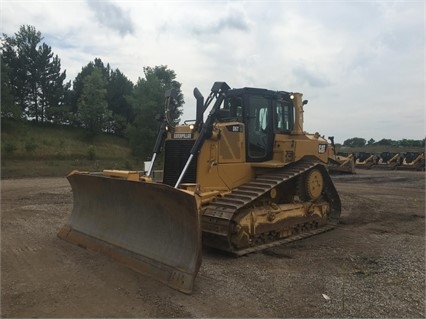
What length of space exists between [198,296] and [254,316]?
80cm

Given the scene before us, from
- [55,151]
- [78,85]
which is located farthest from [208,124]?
[78,85]

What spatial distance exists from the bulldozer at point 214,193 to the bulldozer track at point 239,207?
2 centimetres

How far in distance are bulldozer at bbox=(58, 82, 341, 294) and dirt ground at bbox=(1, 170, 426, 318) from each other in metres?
0.30

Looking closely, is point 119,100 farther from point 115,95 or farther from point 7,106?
point 7,106

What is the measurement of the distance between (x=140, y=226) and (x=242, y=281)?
181cm

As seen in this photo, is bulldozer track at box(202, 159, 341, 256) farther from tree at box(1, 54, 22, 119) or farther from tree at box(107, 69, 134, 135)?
tree at box(107, 69, 134, 135)

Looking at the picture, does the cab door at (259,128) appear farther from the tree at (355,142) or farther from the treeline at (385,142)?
the tree at (355,142)

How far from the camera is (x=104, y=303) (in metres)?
4.36

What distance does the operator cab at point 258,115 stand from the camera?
26.3 ft

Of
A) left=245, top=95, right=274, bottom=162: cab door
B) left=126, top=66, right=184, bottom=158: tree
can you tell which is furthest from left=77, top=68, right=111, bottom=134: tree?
left=245, top=95, right=274, bottom=162: cab door

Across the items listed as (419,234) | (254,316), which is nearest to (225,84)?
(254,316)

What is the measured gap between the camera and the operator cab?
8016 millimetres

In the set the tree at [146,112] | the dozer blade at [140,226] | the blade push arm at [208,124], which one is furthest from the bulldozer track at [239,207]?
the tree at [146,112]

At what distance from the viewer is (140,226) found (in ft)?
19.9
